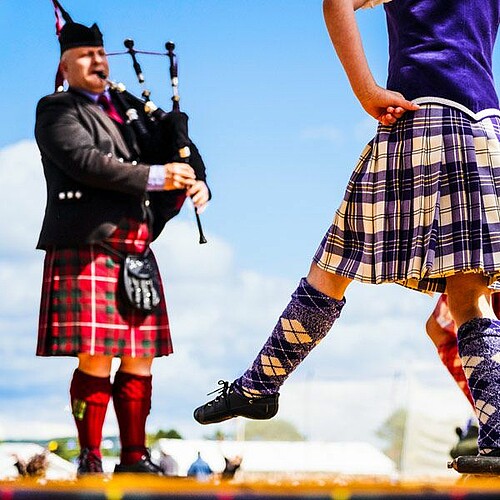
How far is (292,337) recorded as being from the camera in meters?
2.63

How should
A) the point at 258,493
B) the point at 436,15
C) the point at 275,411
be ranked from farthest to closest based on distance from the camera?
the point at 275,411, the point at 436,15, the point at 258,493

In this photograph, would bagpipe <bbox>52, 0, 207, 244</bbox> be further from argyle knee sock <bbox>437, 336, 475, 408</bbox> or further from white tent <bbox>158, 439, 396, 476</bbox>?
white tent <bbox>158, 439, 396, 476</bbox>

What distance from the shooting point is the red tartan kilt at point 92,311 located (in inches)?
103

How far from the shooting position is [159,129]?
9.37 ft

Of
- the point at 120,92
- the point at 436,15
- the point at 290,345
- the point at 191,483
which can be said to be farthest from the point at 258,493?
the point at 120,92

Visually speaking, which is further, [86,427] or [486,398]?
[86,427]

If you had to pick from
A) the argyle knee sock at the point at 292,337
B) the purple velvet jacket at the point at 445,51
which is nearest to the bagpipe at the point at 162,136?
the argyle knee sock at the point at 292,337

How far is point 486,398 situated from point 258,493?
4.69 feet

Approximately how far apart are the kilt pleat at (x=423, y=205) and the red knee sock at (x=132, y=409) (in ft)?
1.97

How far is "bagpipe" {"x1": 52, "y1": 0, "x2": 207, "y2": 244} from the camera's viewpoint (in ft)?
9.20

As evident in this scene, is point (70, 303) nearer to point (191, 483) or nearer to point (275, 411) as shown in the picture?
point (275, 411)

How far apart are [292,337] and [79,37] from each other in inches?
41.8

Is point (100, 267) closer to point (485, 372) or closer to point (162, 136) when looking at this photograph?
point (162, 136)

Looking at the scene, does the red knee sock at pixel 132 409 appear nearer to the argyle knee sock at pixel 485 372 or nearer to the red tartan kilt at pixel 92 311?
the red tartan kilt at pixel 92 311
